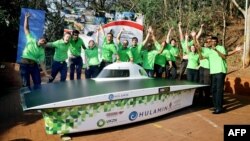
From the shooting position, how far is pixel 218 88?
816 cm

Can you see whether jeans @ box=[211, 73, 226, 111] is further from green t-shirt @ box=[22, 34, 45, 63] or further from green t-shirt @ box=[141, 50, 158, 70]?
green t-shirt @ box=[22, 34, 45, 63]

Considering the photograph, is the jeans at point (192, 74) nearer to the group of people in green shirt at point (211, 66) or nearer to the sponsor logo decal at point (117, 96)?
the group of people in green shirt at point (211, 66)

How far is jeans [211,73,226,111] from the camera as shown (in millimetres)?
8120

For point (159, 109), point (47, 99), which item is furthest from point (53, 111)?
point (159, 109)

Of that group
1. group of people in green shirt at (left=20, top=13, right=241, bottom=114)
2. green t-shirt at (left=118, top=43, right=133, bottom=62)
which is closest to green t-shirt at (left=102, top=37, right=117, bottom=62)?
group of people in green shirt at (left=20, top=13, right=241, bottom=114)

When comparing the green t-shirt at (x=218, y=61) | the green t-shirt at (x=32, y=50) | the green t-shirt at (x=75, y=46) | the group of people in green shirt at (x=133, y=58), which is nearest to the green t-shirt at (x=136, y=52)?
the group of people in green shirt at (x=133, y=58)

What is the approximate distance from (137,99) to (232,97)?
16.7 ft

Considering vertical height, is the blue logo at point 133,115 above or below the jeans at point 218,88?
below

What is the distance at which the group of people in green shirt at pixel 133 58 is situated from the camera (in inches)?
324

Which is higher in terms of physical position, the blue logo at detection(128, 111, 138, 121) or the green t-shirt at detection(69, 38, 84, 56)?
the green t-shirt at detection(69, 38, 84, 56)

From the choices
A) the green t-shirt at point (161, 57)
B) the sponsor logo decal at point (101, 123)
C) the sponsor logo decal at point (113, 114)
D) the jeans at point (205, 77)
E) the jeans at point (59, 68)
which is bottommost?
the sponsor logo decal at point (101, 123)

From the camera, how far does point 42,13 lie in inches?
518

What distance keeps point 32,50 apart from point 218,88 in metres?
4.66

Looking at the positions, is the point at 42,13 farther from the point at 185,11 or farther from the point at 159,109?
the point at 185,11
